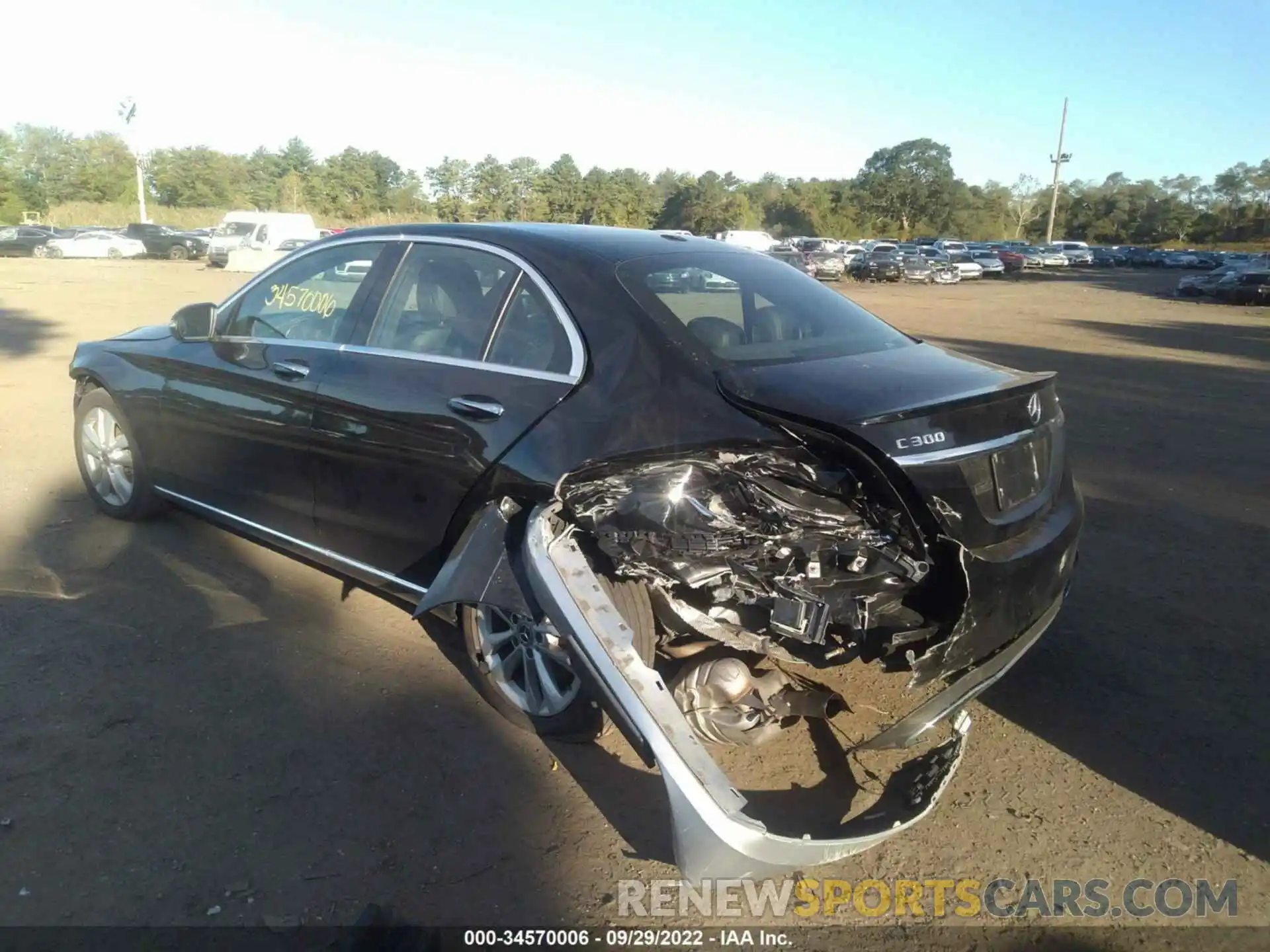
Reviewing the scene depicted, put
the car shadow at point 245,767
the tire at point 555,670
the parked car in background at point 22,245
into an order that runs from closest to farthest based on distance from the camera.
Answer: the car shadow at point 245,767 < the tire at point 555,670 < the parked car in background at point 22,245

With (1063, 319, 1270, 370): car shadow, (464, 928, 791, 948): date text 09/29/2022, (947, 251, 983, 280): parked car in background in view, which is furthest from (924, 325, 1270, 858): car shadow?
(947, 251, 983, 280): parked car in background

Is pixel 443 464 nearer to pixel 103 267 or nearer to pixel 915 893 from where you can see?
pixel 915 893

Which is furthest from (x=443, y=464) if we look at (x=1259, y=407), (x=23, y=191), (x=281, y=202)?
(x=23, y=191)

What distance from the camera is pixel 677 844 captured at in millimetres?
2391

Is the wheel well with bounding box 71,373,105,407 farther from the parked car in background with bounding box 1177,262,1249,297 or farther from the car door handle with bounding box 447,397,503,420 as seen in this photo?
the parked car in background with bounding box 1177,262,1249,297

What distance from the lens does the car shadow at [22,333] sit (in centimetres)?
1220

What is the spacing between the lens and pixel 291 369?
4148 millimetres

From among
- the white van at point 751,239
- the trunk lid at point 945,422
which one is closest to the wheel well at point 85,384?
the trunk lid at point 945,422

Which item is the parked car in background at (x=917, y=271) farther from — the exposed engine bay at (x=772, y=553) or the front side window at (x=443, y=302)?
the exposed engine bay at (x=772, y=553)

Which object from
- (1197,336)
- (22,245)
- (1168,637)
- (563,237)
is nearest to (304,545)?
(563,237)

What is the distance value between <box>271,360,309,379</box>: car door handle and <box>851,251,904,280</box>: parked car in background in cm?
3842

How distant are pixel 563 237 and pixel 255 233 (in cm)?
3311

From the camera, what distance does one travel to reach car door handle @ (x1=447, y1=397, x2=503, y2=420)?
11.1 feet

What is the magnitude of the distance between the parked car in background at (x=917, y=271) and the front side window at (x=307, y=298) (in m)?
38.9
